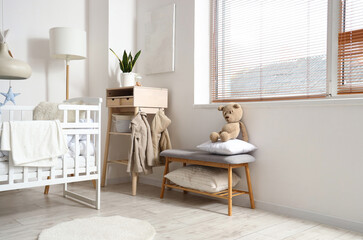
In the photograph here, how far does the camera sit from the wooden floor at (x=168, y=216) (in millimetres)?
1884

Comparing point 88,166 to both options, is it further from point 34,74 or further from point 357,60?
point 357,60

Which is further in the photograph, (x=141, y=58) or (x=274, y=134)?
(x=141, y=58)

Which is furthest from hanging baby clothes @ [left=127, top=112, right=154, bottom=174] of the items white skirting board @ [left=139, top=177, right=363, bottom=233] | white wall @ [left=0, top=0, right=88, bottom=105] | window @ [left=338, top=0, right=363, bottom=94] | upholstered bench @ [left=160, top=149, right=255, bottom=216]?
window @ [left=338, top=0, right=363, bottom=94]

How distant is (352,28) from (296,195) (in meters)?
1.15

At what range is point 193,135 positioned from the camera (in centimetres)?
294

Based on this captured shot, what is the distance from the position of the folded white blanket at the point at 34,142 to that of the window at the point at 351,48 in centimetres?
Result: 186

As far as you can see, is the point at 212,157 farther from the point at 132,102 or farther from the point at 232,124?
the point at 132,102

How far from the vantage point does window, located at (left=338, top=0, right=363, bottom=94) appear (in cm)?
212

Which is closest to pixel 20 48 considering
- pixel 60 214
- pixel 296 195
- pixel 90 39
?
pixel 90 39

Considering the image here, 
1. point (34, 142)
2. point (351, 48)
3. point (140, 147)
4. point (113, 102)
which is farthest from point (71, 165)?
point (351, 48)

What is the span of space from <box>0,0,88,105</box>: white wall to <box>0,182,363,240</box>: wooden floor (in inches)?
37.9

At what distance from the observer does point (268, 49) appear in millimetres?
2600

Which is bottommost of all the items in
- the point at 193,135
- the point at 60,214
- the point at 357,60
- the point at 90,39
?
the point at 60,214

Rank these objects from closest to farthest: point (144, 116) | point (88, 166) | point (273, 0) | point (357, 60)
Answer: point (357, 60)
point (88, 166)
point (273, 0)
point (144, 116)
